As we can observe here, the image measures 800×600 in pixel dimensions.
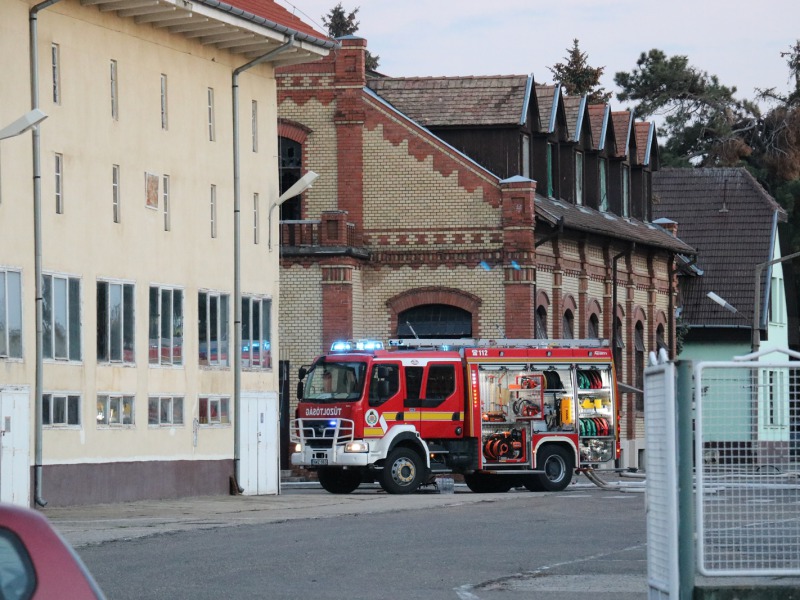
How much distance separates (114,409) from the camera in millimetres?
31625

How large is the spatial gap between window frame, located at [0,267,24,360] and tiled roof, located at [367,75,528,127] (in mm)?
19832

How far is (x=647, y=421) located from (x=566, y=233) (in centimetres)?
3671

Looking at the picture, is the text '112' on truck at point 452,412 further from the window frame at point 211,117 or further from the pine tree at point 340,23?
the pine tree at point 340,23

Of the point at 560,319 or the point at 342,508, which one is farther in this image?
the point at 560,319

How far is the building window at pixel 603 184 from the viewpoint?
2173 inches

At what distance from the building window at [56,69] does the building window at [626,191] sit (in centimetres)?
3000

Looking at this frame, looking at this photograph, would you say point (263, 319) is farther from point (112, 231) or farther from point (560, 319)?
point (560, 319)

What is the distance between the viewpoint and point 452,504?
30078mm

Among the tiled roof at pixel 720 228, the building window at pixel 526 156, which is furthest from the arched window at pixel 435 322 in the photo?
the tiled roof at pixel 720 228

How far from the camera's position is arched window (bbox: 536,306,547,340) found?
46375mm

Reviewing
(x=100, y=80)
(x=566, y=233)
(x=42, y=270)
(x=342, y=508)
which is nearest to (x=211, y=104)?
(x=100, y=80)

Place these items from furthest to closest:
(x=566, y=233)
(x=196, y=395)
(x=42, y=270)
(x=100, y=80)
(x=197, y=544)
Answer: (x=566, y=233)
(x=196, y=395)
(x=100, y=80)
(x=42, y=270)
(x=197, y=544)

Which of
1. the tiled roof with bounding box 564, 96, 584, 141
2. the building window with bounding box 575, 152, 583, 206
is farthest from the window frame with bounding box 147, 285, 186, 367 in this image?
the building window with bounding box 575, 152, 583, 206

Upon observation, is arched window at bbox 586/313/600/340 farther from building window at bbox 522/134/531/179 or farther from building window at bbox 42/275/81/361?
building window at bbox 42/275/81/361
